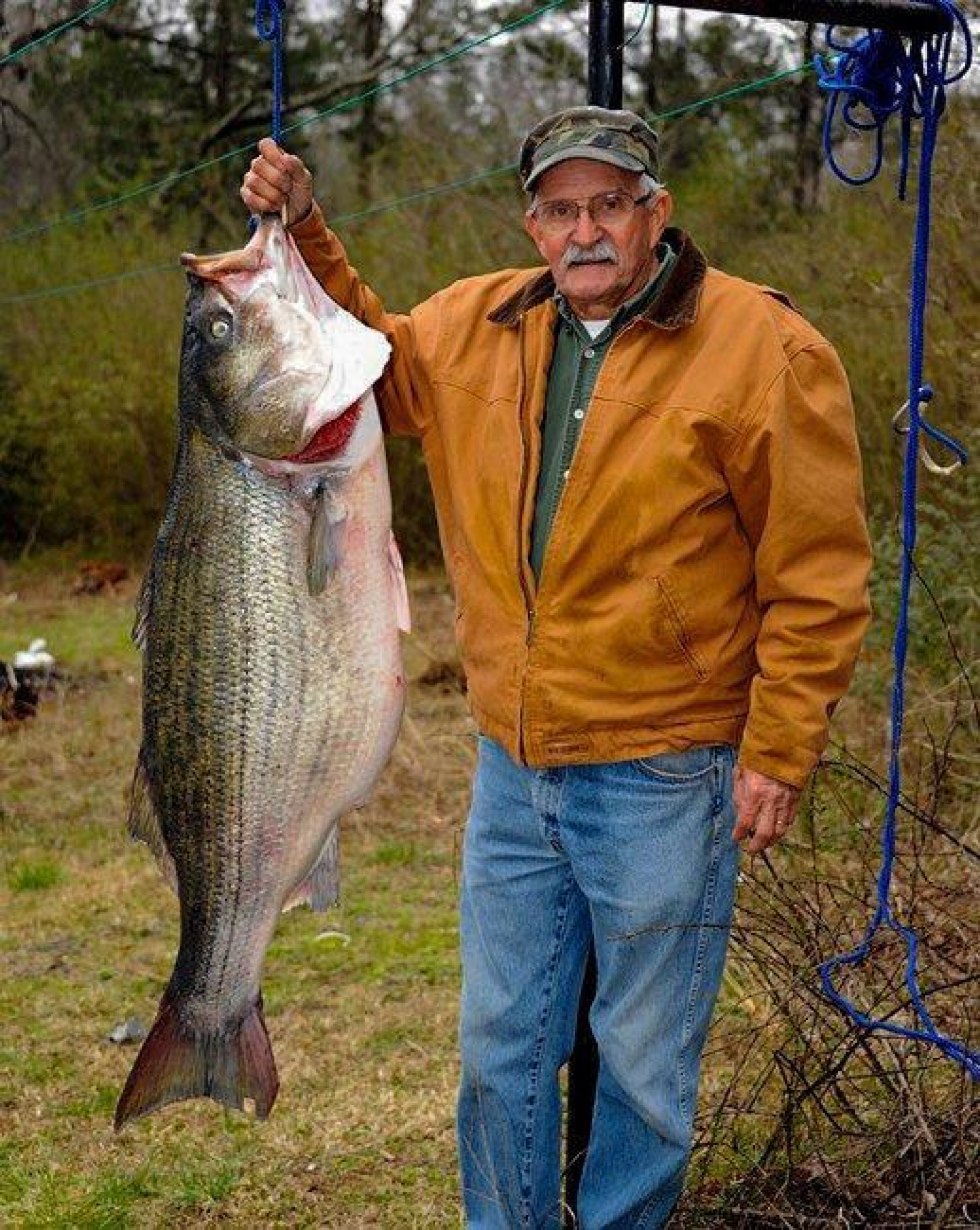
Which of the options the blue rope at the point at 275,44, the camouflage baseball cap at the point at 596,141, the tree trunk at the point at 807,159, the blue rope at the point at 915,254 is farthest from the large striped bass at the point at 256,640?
the tree trunk at the point at 807,159

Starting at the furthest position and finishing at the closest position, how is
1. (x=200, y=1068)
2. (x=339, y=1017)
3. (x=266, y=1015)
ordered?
(x=266, y=1015) < (x=339, y=1017) < (x=200, y=1068)

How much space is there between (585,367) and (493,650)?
524 millimetres

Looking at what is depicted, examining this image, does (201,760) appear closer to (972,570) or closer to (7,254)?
(972,570)

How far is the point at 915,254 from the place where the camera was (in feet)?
10.5

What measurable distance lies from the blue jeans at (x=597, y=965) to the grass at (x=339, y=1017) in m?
0.27

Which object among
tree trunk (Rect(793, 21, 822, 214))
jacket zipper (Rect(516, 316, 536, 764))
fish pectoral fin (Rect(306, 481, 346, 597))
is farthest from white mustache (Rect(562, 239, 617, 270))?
tree trunk (Rect(793, 21, 822, 214))

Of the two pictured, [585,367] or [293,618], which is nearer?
[293,618]

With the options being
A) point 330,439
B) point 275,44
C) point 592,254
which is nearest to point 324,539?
point 330,439

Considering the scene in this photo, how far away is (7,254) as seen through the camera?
18828 millimetres

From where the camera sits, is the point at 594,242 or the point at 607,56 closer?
the point at 594,242

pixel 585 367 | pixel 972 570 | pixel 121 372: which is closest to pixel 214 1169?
pixel 585 367

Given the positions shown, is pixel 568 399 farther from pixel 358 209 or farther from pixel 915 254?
pixel 358 209

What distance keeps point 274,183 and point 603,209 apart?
575mm

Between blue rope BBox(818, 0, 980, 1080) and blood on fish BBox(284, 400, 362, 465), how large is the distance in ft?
3.25
